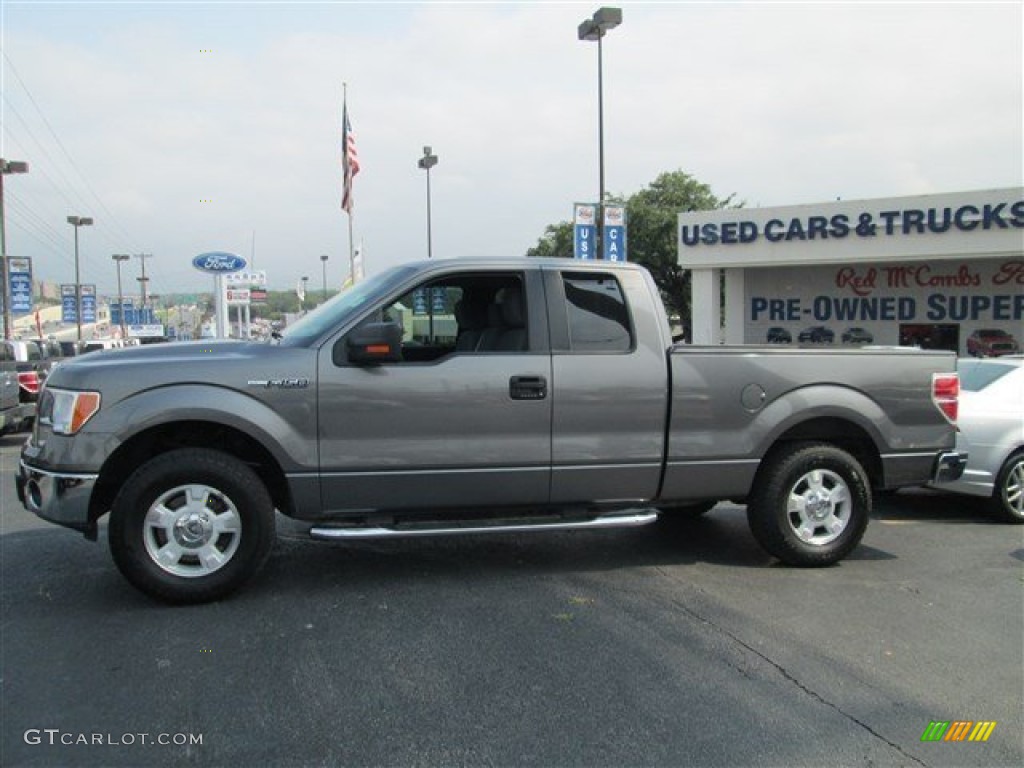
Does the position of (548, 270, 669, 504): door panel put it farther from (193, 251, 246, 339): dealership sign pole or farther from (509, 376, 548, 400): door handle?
(193, 251, 246, 339): dealership sign pole

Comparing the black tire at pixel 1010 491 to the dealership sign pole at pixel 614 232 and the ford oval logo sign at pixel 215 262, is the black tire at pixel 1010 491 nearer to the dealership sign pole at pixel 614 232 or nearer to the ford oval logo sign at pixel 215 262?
the dealership sign pole at pixel 614 232

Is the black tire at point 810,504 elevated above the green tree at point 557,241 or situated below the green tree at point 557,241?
below

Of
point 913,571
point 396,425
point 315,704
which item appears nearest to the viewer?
point 315,704

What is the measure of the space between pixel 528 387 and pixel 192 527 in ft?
6.82

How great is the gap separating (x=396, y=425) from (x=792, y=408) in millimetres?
2595

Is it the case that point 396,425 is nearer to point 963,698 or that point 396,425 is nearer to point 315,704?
point 315,704

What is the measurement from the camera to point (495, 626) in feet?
14.4

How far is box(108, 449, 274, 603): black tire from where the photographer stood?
4.47 metres

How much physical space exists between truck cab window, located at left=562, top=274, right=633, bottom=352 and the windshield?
3.46ft

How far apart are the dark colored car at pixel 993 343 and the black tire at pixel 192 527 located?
25.2 m

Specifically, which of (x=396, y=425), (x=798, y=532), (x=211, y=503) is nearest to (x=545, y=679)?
(x=396, y=425)

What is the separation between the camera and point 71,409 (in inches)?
175

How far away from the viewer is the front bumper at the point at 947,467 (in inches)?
223

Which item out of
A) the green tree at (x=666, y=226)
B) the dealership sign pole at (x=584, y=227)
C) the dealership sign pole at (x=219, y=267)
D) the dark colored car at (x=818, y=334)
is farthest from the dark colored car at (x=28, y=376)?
the green tree at (x=666, y=226)
